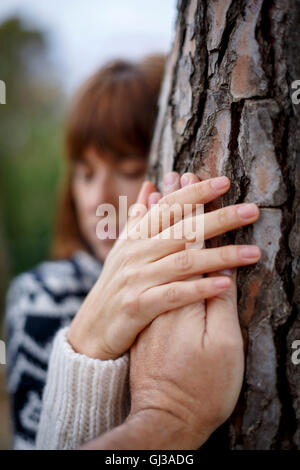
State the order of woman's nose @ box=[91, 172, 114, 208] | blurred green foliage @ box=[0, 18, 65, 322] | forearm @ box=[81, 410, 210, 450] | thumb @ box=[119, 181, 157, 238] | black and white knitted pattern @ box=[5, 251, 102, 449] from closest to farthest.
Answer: forearm @ box=[81, 410, 210, 450] < thumb @ box=[119, 181, 157, 238] < black and white knitted pattern @ box=[5, 251, 102, 449] < woman's nose @ box=[91, 172, 114, 208] < blurred green foliage @ box=[0, 18, 65, 322]

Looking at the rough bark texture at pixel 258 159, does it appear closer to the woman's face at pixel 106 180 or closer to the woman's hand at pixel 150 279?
the woman's hand at pixel 150 279

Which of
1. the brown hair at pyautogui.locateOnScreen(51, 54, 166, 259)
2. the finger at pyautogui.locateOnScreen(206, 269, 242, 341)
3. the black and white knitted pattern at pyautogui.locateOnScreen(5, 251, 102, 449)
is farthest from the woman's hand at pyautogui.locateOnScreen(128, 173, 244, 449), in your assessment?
the brown hair at pyautogui.locateOnScreen(51, 54, 166, 259)

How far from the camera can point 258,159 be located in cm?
64

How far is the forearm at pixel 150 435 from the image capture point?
0.59 meters

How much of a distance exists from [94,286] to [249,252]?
1.21 ft

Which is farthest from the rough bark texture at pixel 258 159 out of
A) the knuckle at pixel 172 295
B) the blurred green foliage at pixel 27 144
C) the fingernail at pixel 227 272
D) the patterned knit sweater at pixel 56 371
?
the blurred green foliage at pixel 27 144

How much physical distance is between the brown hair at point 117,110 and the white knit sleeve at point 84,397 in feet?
3.16

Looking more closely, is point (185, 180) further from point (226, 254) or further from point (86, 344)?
point (86, 344)

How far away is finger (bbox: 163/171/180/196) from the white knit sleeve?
361mm

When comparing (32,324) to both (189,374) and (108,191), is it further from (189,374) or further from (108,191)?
(189,374)

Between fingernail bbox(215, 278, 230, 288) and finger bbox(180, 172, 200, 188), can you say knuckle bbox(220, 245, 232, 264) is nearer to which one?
fingernail bbox(215, 278, 230, 288)

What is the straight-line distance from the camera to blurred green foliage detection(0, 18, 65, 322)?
5.14 meters

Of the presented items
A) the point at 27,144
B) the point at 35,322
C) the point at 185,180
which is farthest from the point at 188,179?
the point at 27,144

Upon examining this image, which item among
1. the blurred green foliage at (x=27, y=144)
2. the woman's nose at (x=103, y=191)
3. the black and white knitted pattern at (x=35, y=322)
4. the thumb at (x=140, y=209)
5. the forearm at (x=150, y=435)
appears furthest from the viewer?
the blurred green foliage at (x=27, y=144)
